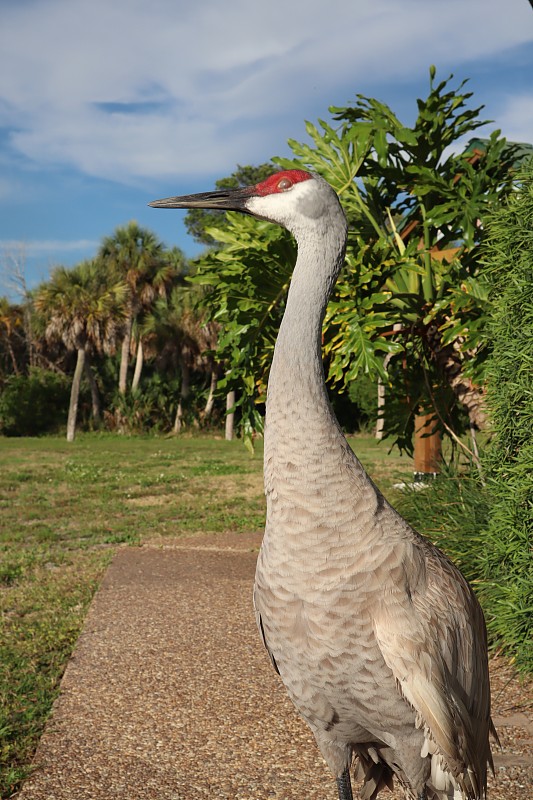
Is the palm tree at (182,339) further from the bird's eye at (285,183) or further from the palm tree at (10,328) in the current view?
the bird's eye at (285,183)

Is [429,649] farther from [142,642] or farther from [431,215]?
[431,215]

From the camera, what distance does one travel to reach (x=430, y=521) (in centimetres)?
696

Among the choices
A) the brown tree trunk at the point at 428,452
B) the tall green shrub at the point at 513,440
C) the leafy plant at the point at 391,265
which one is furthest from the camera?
the brown tree trunk at the point at 428,452

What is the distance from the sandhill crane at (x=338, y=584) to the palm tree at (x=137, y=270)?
2722 cm

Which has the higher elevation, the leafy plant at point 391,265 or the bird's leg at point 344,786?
the leafy plant at point 391,265

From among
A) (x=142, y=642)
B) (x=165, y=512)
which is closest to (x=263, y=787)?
(x=142, y=642)

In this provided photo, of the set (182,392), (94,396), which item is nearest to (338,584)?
(182,392)

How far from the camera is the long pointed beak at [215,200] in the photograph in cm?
269

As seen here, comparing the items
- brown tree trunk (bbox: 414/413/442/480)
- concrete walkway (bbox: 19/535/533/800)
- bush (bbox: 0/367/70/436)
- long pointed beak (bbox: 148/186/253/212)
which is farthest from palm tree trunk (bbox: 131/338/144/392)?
long pointed beak (bbox: 148/186/253/212)

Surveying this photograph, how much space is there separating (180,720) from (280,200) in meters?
3.20

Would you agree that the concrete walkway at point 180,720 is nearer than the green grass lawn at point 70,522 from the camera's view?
Yes

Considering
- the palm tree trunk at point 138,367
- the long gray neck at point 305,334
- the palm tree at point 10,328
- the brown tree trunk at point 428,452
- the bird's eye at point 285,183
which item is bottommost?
the brown tree trunk at point 428,452

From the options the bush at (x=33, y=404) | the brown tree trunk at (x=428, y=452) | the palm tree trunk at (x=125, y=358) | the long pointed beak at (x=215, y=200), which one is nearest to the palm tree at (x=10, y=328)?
the bush at (x=33, y=404)

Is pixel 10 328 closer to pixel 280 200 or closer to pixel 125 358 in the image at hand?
pixel 125 358
